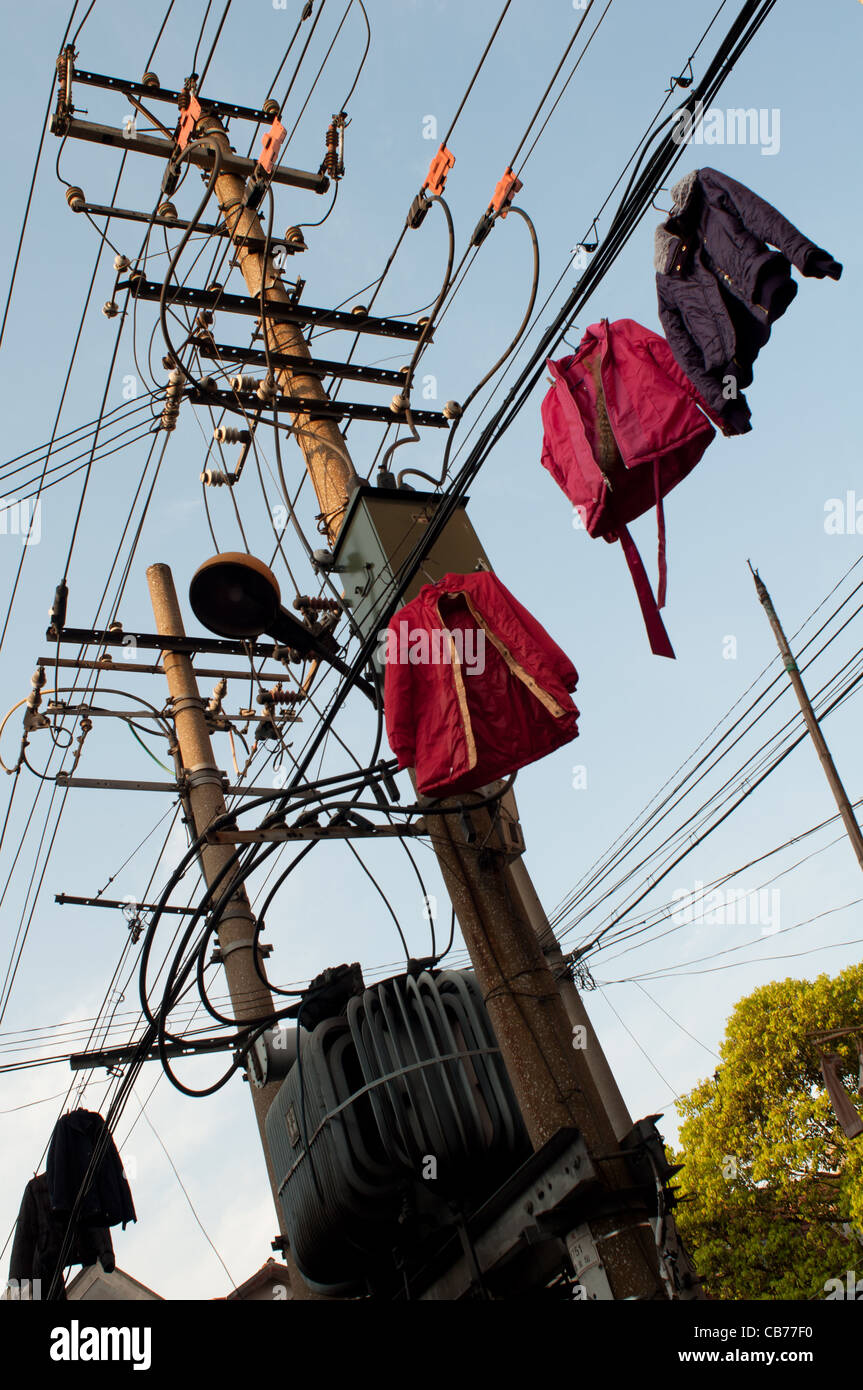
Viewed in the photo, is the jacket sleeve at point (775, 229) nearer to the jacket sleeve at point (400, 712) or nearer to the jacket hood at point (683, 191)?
the jacket hood at point (683, 191)

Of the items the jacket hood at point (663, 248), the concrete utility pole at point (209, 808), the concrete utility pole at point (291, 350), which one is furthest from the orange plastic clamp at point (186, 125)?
the concrete utility pole at point (209, 808)

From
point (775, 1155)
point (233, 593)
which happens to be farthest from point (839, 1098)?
point (233, 593)

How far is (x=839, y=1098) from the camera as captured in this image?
15.8m

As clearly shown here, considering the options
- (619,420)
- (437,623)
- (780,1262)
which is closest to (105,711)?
(437,623)

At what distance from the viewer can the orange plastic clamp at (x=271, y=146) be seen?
23.9 feet

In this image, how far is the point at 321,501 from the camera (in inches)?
277

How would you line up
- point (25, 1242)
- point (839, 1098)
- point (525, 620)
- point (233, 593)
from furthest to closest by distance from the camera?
point (839, 1098)
point (25, 1242)
point (233, 593)
point (525, 620)

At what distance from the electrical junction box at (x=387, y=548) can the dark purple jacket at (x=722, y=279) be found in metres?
2.01

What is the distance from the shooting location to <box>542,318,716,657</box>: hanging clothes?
4.73 meters

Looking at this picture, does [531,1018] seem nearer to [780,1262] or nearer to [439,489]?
[439,489]

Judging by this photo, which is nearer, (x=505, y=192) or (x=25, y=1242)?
(x=505, y=192)

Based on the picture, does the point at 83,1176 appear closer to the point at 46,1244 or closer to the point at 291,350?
the point at 46,1244

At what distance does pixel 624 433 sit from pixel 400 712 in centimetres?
167

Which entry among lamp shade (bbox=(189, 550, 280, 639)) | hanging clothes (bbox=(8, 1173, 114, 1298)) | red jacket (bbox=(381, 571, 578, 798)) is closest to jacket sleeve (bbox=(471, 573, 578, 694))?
red jacket (bbox=(381, 571, 578, 798))
